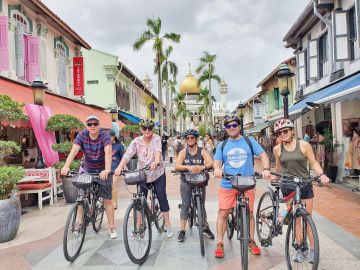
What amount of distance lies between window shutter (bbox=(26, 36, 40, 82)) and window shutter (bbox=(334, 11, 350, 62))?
950cm

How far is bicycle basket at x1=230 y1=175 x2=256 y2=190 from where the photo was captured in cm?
393

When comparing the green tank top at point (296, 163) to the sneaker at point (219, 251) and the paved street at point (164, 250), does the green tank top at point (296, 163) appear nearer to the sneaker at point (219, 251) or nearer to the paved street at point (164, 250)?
the paved street at point (164, 250)

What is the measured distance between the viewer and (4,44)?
9.51 meters

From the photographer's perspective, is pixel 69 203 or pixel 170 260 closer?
pixel 170 260

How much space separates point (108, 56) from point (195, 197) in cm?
1990

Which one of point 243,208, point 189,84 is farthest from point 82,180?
point 189,84

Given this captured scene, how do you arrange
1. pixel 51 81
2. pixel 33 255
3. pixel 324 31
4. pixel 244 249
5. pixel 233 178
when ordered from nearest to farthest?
1. pixel 244 249
2. pixel 233 178
3. pixel 33 255
4. pixel 324 31
5. pixel 51 81

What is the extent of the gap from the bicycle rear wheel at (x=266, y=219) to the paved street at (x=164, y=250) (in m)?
0.18

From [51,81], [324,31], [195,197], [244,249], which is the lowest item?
[244,249]

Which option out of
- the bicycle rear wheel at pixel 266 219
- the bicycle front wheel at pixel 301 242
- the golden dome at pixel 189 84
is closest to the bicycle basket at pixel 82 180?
the bicycle rear wheel at pixel 266 219

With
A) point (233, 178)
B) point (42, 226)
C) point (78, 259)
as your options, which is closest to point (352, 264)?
point (233, 178)

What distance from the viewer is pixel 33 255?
15.5 feet

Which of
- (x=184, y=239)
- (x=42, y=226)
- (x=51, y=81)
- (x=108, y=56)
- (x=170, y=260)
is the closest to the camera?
(x=170, y=260)

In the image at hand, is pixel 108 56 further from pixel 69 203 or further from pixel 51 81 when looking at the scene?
pixel 69 203
